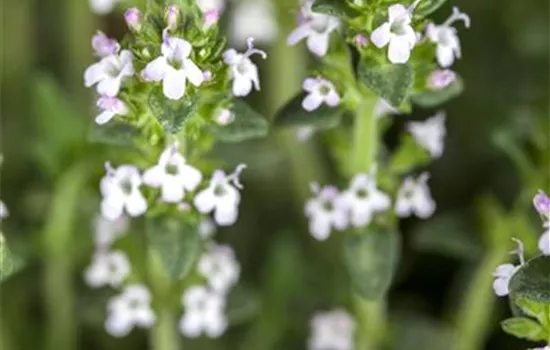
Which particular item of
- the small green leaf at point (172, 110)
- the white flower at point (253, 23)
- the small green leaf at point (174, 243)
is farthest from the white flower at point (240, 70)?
the white flower at point (253, 23)

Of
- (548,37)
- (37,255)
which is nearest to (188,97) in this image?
(37,255)

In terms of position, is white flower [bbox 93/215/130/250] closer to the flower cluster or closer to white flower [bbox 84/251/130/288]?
white flower [bbox 84/251/130/288]

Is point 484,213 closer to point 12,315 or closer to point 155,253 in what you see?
point 155,253

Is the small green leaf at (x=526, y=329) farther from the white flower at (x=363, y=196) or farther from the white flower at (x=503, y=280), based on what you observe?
the white flower at (x=363, y=196)

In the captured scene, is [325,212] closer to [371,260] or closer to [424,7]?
[371,260]

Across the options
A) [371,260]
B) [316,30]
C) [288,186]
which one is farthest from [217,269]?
[288,186]

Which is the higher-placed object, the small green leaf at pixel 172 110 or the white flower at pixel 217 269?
the small green leaf at pixel 172 110
